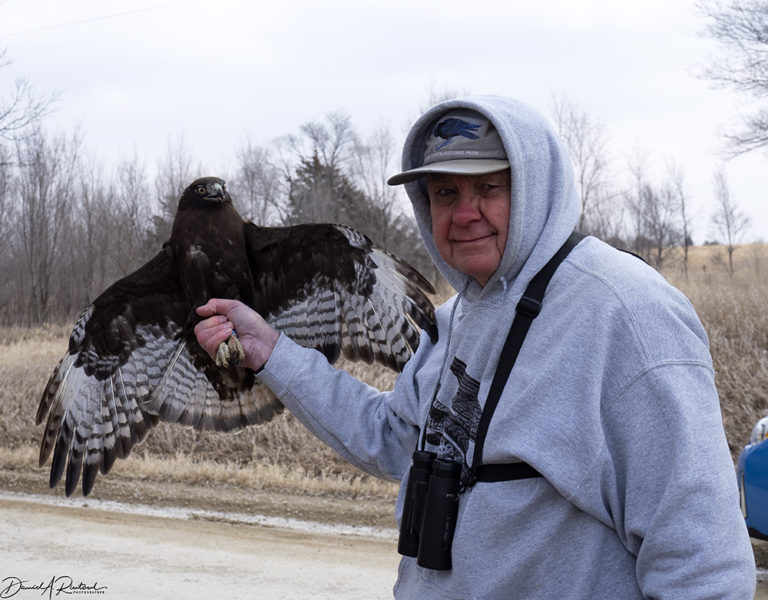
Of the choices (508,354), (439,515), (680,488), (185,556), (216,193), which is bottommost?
(185,556)

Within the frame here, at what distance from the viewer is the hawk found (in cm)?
380

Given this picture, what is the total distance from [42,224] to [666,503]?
31.4 metres

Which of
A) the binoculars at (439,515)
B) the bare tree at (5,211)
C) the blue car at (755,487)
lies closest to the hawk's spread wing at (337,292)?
the binoculars at (439,515)

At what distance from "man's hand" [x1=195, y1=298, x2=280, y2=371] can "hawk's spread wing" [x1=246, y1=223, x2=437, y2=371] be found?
66 cm

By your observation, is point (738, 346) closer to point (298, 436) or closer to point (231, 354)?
point (298, 436)

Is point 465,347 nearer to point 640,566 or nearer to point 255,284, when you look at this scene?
point 640,566

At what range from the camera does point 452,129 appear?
2197 millimetres

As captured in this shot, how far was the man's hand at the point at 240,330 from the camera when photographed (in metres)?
3.16

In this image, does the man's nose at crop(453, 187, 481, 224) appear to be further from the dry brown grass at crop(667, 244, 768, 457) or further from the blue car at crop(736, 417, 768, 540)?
the dry brown grass at crop(667, 244, 768, 457)

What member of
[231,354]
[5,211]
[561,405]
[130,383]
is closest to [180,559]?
[130,383]

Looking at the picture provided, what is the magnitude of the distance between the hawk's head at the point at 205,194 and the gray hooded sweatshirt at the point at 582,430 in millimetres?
1654

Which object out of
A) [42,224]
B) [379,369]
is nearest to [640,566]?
[379,369]

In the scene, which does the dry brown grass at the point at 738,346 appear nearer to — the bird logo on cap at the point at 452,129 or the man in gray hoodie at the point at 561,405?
the man in gray hoodie at the point at 561,405

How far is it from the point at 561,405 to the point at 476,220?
54 centimetres
